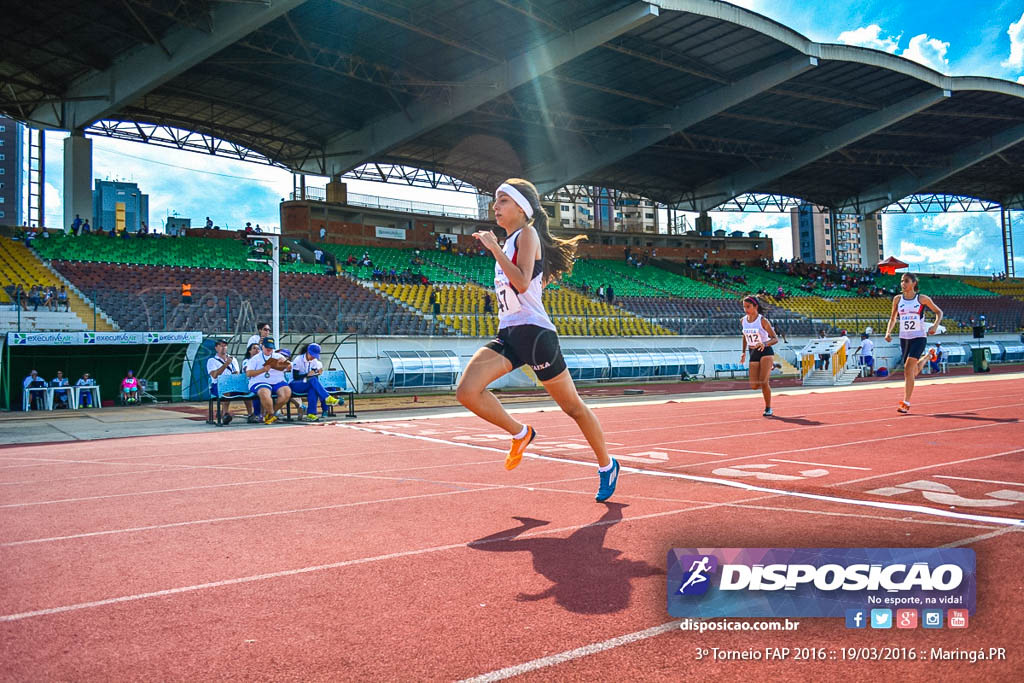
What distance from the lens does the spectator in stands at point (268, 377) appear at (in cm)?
1402

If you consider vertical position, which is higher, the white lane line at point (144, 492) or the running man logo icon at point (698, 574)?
the running man logo icon at point (698, 574)

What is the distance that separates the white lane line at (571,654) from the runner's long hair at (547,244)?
3200 millimetres

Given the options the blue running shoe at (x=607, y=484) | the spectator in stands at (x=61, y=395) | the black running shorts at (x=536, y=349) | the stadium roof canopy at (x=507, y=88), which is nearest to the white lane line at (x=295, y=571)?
the blue running shoe at (x=607, y=484)

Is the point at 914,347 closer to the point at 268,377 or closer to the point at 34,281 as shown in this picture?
the point at 268,377

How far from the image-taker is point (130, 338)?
22.1 metres

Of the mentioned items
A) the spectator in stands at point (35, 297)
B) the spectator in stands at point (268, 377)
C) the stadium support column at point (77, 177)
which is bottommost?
the spectator in stands at point (268, 377)

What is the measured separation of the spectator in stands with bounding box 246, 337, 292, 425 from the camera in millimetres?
14023

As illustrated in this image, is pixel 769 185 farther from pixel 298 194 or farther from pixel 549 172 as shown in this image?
Answer: pixel 298 194

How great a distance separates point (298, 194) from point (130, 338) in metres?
27.3

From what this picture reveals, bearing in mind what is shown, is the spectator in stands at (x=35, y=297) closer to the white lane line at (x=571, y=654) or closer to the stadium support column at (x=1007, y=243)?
the white lane line at (x=571, y=654)

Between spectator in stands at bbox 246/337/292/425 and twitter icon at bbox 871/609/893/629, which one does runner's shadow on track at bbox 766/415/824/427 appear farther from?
spectator in stands at bbox 246/337/292/425

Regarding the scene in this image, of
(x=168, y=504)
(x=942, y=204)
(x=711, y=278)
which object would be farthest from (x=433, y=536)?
(x=942, y=204)

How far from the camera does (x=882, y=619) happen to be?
2.52m

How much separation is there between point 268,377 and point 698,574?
12.7 metres
